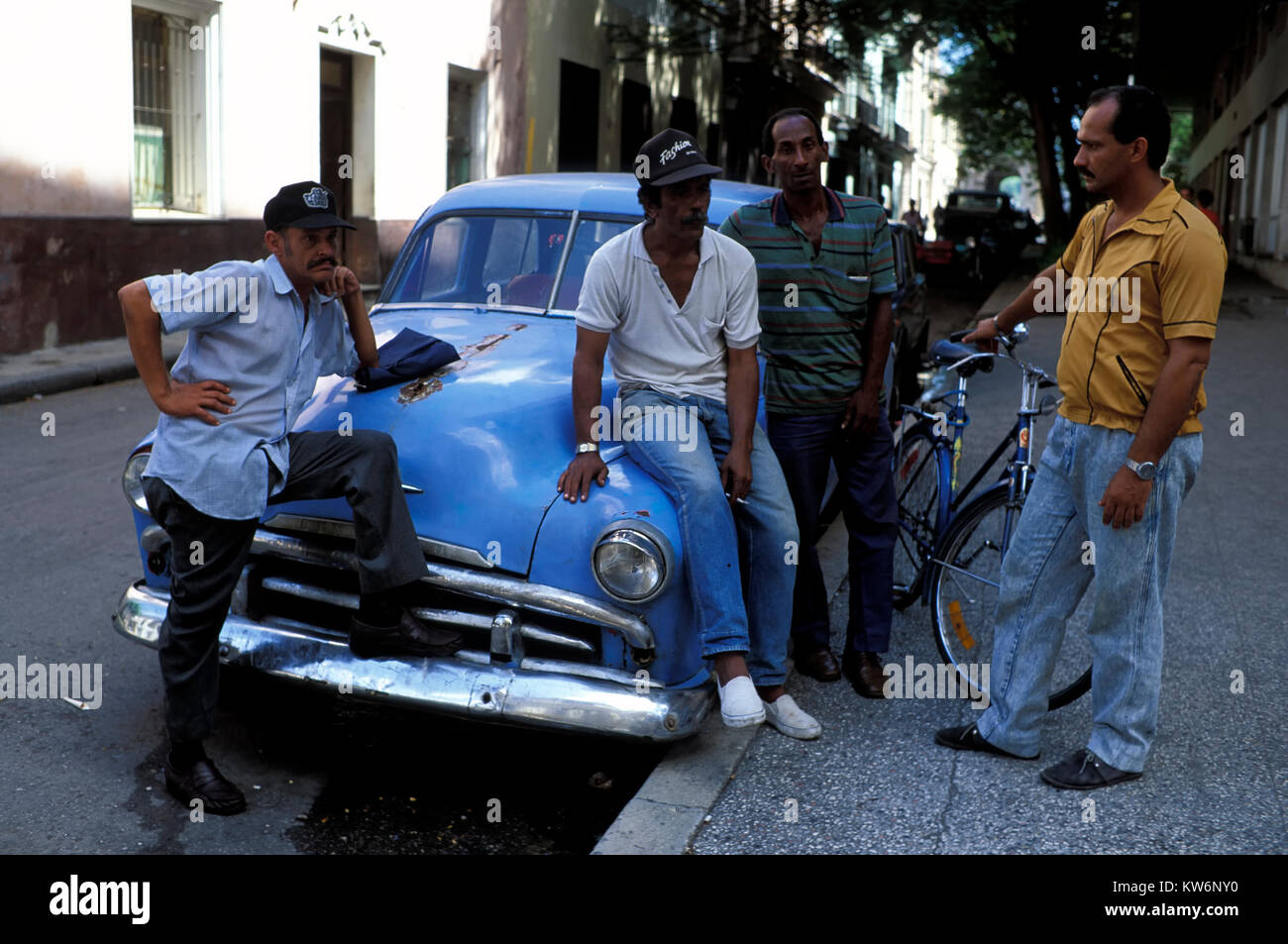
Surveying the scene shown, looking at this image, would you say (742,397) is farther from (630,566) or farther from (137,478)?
(137,478)

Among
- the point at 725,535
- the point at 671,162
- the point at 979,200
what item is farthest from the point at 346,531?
the point at 979,200

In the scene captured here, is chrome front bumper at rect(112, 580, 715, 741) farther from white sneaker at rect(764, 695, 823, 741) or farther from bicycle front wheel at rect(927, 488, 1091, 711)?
bicycle front wheel at rect(927, 488, 1091, 711)

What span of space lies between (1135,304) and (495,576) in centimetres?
191

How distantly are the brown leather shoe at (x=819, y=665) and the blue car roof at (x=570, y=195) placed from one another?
5.68ft

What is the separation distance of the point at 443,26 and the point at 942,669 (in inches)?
584

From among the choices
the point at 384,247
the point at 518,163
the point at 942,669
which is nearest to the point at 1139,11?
the point at 518,163

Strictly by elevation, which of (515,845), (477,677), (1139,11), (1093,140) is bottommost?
(515,845)

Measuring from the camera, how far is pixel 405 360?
429cm

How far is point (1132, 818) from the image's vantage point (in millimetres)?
3543

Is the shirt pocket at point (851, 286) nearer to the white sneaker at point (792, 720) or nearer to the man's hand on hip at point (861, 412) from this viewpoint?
the man's hand on hip at point (861, 412)

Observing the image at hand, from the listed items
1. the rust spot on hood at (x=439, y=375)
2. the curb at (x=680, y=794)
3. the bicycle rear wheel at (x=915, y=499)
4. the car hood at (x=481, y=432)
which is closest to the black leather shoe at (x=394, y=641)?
the car hood at (x=481, y=432)

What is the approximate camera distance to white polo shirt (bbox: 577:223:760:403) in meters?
3.96

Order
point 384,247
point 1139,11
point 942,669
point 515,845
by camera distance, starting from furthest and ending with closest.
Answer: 1. point 1139,11
2. point 384,247
3. point 942,669
4. point 515,845
